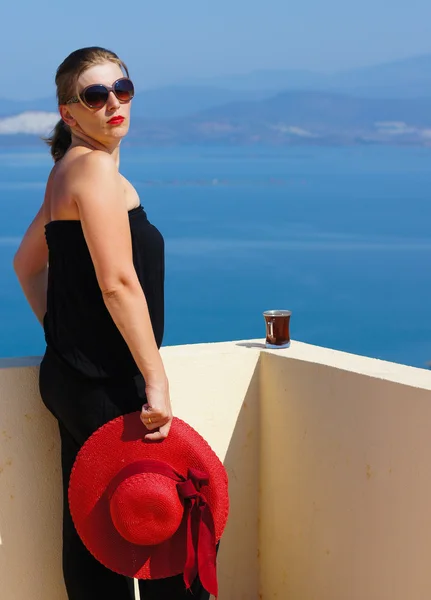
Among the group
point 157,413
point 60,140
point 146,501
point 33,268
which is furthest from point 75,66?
point 146,501

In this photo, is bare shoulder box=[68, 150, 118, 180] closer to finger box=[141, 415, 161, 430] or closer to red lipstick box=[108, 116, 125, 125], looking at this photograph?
red lipstick box=[108, 116, 125, 125]

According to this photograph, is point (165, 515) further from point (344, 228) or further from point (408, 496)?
point (344, 228)

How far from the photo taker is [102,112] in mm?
1833

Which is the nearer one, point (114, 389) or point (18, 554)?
point (114, 389)

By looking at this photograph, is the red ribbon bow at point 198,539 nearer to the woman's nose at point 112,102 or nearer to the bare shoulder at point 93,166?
the bare shoulder at point 93,166

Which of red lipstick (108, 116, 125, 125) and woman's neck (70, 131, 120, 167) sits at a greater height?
red lipstick (108, 116, 125, 125)

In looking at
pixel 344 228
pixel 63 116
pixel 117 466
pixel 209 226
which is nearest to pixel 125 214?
pixel 63 116

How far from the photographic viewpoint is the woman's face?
1833mm

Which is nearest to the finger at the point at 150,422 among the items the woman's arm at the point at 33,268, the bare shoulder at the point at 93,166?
the woman's arm at the point at 33,268

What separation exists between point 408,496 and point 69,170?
94 cm

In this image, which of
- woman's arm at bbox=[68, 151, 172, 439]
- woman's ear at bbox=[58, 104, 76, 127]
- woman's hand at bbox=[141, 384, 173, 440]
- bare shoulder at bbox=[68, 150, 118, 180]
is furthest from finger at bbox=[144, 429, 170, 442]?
woman's ear at bbox=[58, 104, 76, 127]

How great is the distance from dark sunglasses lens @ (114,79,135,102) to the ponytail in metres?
0.17

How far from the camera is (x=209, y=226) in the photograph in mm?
18359

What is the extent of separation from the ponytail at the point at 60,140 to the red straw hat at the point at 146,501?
53 centimetres
